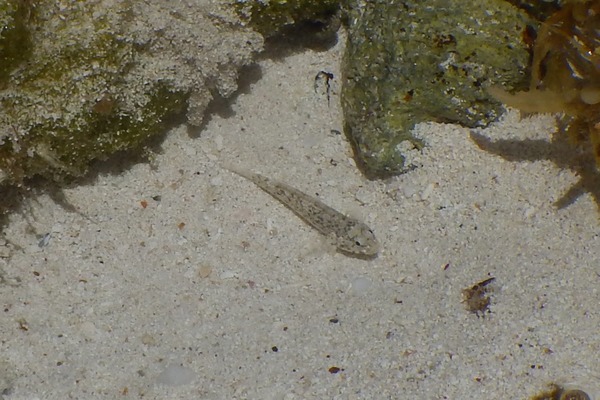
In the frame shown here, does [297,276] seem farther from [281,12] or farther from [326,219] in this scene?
[281,12]

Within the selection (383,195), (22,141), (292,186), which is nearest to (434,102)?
(383,195)

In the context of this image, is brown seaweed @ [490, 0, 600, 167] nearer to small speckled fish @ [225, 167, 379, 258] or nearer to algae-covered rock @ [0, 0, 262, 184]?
small speckled fish @ [225, 167, 379, 258]

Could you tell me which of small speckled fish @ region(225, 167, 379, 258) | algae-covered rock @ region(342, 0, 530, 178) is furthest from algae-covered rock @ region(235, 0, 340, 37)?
small speckled fish @ region(225, 167, 379, 258)

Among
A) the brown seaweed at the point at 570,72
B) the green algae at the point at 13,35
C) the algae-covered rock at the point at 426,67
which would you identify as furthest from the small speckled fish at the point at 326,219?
the green algae at the point at 13,35

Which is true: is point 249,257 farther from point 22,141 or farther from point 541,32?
point 541,32

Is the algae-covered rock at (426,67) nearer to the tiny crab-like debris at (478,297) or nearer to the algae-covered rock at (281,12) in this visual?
the algae-covered rock at (281,12)

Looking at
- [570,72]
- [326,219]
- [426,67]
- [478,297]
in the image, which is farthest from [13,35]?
[570,72]
